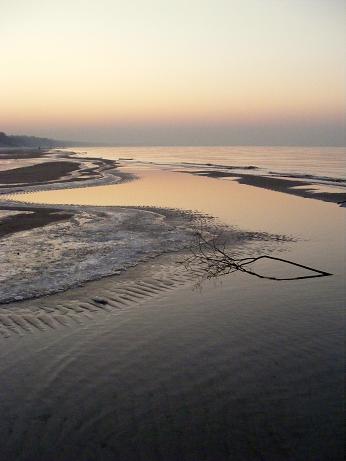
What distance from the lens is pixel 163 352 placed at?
363 inches

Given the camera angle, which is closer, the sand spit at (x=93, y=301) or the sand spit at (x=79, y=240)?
the sand spit at (x=93, y=301)

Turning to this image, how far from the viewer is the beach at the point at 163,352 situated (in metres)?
6.52

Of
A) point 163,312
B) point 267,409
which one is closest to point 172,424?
point 267,409

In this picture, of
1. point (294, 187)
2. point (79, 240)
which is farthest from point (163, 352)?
point (294, 187)

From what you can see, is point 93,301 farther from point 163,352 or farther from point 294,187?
point 294,187

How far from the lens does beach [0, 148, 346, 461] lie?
257 inches

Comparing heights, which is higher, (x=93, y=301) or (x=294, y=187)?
(x=294, y=187)

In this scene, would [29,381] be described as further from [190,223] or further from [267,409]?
[190,223]

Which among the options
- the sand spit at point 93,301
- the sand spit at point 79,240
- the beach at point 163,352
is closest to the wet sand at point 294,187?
the sand spit at point 79,240

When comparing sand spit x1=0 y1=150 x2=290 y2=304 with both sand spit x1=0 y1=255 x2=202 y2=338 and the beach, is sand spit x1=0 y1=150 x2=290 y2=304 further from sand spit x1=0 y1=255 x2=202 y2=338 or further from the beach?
sand spit x1=0 y1=255 x2=202 y2=338

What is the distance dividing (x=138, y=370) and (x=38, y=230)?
15.1 metres

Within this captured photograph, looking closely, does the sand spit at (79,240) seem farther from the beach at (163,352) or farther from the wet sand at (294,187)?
the wet sand at (294,187)

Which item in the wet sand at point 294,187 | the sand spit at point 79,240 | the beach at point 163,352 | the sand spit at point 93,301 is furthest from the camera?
the wet sand at point 294,187

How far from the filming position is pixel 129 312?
1138 centimetres
